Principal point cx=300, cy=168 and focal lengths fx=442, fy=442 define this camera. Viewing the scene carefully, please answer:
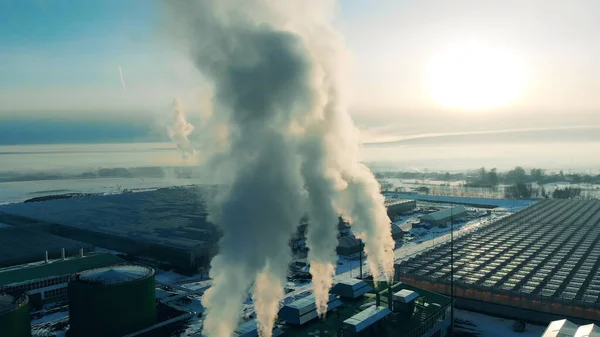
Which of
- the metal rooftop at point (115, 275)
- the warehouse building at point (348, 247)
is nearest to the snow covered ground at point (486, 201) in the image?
the warehouse building at point (348, 247)

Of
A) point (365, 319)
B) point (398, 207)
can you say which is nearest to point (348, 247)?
point (365, 319)

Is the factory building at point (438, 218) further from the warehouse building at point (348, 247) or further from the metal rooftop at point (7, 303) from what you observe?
the metal rooftop at point (7, 303)

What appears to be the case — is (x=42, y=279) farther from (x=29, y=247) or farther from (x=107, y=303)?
(x=107, y=303)

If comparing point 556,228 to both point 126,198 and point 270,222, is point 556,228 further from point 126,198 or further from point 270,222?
point 126,198

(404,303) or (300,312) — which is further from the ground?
(300,312)

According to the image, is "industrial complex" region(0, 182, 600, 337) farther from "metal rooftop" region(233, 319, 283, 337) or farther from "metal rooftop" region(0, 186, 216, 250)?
"metal rooftop" region(0, 186, 216, 250)
